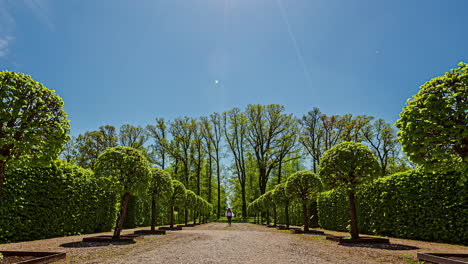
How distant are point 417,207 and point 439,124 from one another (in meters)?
6.16

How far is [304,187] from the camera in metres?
14.9

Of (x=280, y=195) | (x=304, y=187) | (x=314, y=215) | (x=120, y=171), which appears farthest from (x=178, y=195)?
(x=314, y=215)

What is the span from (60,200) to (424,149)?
42.4ft

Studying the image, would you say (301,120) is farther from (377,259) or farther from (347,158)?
(377,259)

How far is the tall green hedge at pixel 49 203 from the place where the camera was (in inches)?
348

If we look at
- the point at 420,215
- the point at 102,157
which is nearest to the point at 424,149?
the point at 420,215

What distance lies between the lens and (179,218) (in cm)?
2817

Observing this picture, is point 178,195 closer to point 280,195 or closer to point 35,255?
point 280,195

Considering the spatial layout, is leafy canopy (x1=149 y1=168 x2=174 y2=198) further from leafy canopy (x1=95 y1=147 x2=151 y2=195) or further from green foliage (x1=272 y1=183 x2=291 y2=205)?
green foliage (x1=272 y1=183 x2=291 y2=205)

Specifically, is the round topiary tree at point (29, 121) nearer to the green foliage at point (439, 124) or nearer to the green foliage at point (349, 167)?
the green foliage at point (439, 124)

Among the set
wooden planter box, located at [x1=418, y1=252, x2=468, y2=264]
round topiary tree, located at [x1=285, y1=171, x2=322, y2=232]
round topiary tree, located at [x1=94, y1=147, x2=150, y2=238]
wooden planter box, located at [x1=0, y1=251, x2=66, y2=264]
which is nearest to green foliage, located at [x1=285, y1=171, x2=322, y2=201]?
round topiary tree, located at [x1=285, y1=171, x2=322, y2=232]

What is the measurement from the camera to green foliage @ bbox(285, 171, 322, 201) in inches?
576

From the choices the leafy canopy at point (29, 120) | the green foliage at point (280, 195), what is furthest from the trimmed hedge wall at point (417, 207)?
the leafy canopy at point (29, 120)

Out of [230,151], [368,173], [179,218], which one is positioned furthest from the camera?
[230,151]
